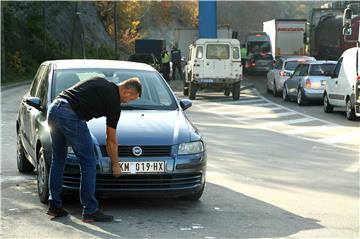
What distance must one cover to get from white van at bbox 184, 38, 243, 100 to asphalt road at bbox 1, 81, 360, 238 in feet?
37.5

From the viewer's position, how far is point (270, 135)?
576 inches

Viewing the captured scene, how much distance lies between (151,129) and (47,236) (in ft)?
5.52

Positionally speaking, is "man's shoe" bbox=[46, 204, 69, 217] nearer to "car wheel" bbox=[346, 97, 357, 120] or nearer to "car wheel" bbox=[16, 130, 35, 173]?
"car wheel" bbox=[16, 130, 35, 173]

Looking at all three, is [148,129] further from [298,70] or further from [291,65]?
[291,65]

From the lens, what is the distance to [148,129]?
23.0 feet

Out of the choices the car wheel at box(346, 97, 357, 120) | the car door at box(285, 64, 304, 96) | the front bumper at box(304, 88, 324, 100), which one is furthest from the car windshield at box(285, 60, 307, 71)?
the car wheel at box(346, 97, 357, 120)

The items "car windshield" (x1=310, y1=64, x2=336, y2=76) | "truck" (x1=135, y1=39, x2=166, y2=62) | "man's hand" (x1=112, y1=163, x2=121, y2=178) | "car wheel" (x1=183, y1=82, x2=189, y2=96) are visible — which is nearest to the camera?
"man's hand" (x1=112, y1=163, x2=121, y2=178)

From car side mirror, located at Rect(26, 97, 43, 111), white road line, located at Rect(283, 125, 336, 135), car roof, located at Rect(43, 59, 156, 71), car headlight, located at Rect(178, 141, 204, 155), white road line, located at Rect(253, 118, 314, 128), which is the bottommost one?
white road line, located at Rect(253, 118, 314, 128)

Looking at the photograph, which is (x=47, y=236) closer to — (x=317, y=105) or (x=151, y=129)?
(x=151, y=129)

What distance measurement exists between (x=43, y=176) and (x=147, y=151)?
1146 millimetres

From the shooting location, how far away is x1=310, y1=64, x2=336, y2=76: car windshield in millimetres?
22542

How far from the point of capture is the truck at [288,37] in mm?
45438

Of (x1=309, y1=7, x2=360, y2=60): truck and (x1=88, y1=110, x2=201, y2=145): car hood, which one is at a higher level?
(x1=309, y1=7, x2=360, y2=60): truck

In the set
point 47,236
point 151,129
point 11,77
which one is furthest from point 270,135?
point 11,77
